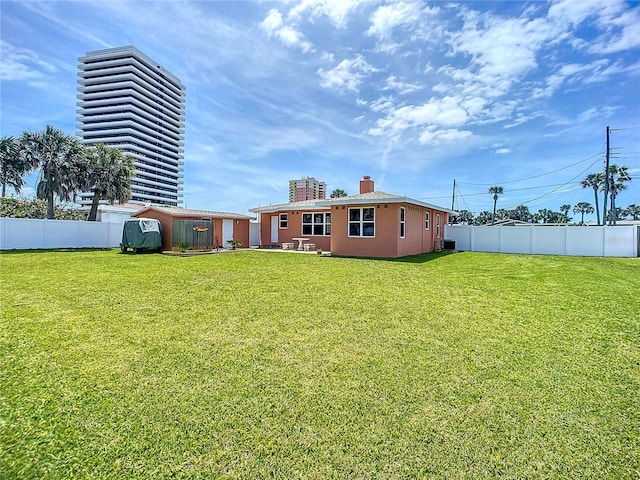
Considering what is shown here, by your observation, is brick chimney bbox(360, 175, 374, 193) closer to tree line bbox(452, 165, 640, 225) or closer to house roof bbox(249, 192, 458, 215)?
house roof bbox(249, 192, 458, 215)

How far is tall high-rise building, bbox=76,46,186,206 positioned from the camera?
84688mm

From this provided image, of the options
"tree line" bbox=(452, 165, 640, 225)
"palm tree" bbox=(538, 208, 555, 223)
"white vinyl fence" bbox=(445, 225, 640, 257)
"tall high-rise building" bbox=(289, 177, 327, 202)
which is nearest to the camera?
"white vinyl fence" bbox=(445, 225, 640, 257)

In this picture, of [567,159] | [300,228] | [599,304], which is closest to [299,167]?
[300,228]

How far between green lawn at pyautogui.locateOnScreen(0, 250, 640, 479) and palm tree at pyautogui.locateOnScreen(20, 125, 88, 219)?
18.9 m

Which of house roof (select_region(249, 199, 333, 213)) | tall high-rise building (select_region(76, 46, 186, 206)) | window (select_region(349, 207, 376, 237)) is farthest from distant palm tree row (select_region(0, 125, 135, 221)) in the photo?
tall high-rise building (select_region(76, 46, 186, 206))

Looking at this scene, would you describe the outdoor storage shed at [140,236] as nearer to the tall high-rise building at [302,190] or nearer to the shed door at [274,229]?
the shed door at [274,229]

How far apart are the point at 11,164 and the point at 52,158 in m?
2.27

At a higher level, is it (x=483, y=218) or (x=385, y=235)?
(x=483, y=218)

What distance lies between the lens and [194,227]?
659 inches

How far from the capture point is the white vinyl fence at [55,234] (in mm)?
16452

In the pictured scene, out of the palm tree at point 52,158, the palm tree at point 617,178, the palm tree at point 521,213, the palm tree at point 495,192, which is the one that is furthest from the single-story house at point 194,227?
the palm tree at point 521,213

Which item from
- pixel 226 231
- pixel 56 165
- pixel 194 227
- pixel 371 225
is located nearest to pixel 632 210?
pixel 371 225

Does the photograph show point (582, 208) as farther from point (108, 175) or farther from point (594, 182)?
point (108, 175)

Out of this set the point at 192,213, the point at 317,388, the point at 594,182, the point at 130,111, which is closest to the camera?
the point at 317,388
